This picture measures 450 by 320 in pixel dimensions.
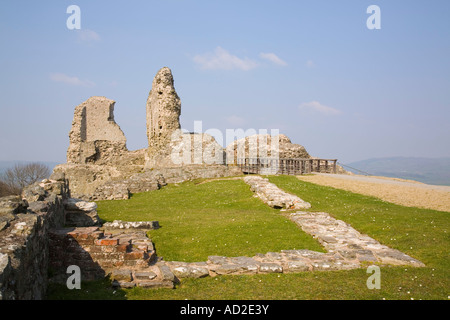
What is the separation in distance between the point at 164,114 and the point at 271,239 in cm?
2408

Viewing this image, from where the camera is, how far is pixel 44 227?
762 centimetres

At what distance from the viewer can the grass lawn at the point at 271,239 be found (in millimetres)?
7281

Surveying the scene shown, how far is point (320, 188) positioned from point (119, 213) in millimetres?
11473

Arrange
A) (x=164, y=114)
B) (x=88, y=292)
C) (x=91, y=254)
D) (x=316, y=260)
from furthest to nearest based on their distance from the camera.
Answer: (x=164, y=114) < (x=316, y=260) < (x=91, y=254) < (x=88, y=292)

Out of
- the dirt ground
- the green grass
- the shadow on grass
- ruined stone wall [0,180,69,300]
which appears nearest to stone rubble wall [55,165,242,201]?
the green grass

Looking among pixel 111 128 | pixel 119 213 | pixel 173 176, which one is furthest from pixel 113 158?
pixel 119 213

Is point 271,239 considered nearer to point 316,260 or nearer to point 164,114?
point 316,260

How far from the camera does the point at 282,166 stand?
35.0m

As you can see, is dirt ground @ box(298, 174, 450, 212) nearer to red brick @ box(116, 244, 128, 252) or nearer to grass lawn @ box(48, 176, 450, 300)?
grass lawn @ box(48, 176, 450, 300)

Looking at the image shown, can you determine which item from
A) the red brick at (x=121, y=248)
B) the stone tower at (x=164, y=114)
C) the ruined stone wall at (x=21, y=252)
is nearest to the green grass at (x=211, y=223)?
the red brick at (x=121, y=248)

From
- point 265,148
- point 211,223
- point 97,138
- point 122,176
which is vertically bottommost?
point 211,223

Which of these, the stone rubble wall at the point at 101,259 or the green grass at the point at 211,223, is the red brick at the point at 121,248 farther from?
the green grass at the point at 211,223

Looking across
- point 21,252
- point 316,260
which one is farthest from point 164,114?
point 21,252

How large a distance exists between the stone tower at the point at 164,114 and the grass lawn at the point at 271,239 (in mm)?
12089
